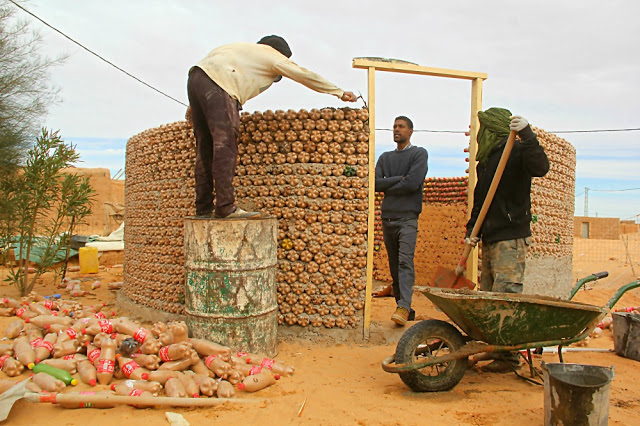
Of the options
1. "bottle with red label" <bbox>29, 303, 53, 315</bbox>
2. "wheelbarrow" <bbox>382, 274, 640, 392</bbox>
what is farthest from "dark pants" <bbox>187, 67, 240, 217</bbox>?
"bottle with red label" <bbox>29, 303, 53, 315</bbox>

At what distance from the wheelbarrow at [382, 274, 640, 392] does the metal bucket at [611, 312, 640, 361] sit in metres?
1.59

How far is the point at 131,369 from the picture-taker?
3.56m

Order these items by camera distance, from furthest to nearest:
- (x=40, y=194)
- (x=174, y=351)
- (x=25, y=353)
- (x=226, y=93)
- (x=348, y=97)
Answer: (x=40, y=194) < (x=348, y=97) < (x=226, y=93) < (x=25, y=353) < (x=174, y=351)

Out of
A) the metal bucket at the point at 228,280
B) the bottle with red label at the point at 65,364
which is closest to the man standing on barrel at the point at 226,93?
the metal bucket at the point at 228,280

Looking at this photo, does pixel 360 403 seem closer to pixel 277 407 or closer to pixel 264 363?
pixel 277 407

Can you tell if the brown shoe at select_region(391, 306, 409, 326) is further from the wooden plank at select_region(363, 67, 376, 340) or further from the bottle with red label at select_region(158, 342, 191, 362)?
the bottle with red label at select_region(158, 342, 191, 362)

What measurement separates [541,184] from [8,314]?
23.0 ft

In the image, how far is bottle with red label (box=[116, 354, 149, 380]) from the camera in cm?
351

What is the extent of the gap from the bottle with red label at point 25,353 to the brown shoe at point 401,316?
10.8 ft

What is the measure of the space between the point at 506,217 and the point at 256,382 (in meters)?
2.37

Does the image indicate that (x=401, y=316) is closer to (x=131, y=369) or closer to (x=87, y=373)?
(x=131, y=369)

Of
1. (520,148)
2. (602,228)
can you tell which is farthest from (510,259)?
(602,228)

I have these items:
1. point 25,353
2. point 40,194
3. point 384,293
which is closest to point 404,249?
point 384,293

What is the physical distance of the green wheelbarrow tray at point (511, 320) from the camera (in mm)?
3180
